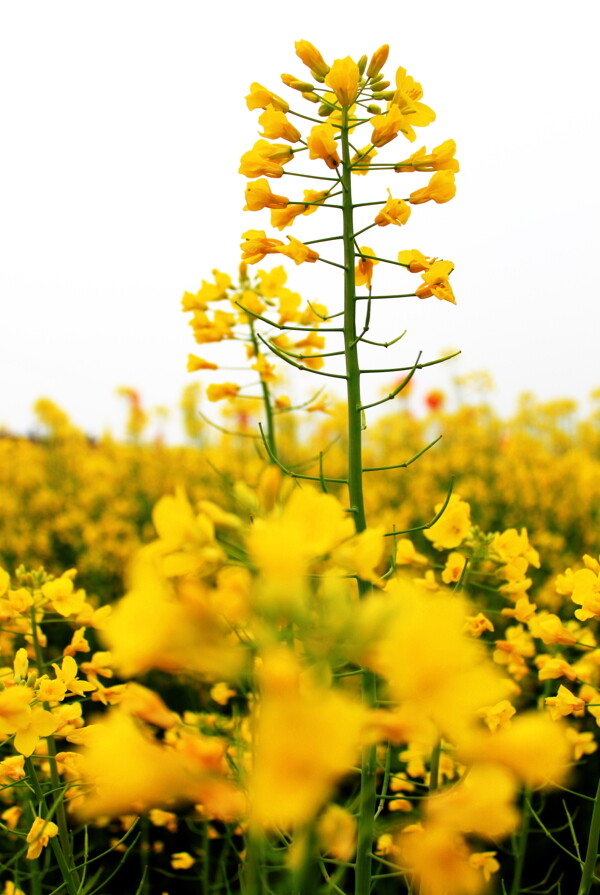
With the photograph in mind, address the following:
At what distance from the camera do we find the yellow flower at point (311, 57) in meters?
1.40

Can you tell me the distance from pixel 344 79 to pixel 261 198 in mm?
264

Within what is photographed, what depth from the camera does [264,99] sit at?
142 cm

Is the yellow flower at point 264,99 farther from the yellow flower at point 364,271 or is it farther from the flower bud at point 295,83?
the yellow flower at point 364,271

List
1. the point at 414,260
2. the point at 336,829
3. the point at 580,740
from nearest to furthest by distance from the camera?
the point at 336,829, the point at 414,260, the point at 580,740

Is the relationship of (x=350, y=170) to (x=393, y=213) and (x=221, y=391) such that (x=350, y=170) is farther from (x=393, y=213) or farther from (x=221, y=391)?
(x=221, y=391)

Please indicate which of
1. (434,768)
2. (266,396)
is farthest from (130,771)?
(266,396)

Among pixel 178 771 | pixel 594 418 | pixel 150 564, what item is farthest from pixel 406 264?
pixel 594 418

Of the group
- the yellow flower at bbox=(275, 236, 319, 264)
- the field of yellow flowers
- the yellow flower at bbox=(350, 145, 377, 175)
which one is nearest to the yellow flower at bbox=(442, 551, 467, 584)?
the field of yellow flowers

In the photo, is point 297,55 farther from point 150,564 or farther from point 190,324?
point 150,564

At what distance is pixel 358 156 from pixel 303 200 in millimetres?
138

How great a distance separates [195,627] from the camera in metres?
0.66

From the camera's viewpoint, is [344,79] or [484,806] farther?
[344,79]

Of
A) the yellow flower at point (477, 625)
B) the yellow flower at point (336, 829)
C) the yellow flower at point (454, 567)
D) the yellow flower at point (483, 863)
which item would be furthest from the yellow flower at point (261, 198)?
the yellow flower at point (483, 863)

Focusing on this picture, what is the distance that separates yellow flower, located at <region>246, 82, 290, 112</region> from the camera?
1422mm
